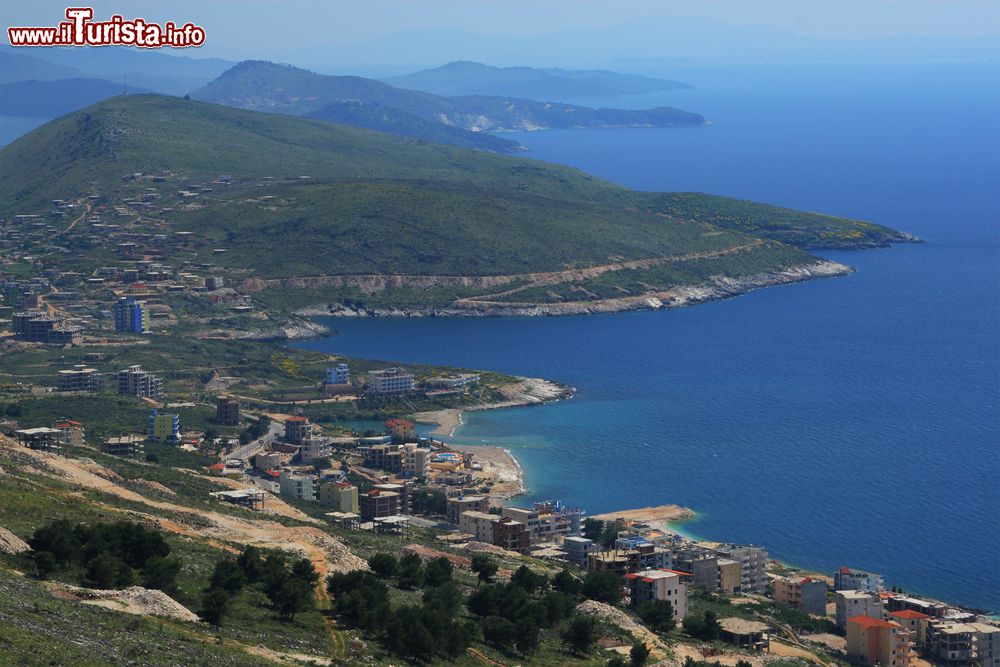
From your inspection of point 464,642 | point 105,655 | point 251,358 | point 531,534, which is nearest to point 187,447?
point 531,534

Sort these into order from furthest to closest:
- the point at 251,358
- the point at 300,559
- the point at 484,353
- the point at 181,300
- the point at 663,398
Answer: the point at 181,300 → the point at 484,353 → the point at 251,358 → the point at 663,398 → the point at 300,559

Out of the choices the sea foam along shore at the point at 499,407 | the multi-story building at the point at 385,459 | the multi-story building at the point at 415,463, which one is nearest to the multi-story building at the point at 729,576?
the sea foam along shore at the point at 499,407

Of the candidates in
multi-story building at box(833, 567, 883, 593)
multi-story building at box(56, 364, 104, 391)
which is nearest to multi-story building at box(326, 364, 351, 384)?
multi-story building at box(56, 364, 104, 391)

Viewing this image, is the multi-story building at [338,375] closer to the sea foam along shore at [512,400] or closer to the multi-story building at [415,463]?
the sea foam along shore at [512,400]

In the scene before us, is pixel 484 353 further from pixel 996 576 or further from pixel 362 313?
pixel 996 576

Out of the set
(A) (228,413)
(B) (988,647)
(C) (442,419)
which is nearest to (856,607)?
(B) (988,647)

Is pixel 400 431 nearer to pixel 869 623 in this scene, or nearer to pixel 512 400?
pixel 512 400
